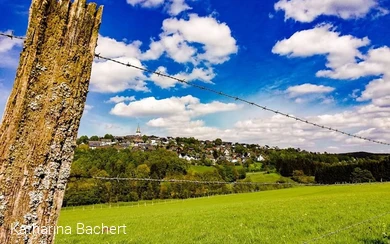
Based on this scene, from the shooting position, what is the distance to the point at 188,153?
137 m

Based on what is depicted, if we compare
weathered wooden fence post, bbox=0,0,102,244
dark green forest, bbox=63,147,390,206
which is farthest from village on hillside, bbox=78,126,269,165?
weathered wooden fence post, bbox=0,0,102,244

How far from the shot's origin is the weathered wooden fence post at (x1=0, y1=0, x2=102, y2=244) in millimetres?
1711

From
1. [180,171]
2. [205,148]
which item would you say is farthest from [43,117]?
[205,148]

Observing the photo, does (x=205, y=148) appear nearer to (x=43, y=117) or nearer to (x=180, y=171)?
(x=180, y=171)

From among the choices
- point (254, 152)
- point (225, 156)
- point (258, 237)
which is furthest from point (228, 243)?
point (225, 156)

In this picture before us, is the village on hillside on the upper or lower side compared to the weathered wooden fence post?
upper

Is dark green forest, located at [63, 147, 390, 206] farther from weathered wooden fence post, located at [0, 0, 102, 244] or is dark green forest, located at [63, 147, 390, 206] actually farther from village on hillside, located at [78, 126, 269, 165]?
village on hillside, located at [78, 126, 269, 165]

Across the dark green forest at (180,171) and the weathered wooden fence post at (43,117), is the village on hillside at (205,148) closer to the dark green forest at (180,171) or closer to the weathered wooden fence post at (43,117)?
the dark green forest at (180,171)

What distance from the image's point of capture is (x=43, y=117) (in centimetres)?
183

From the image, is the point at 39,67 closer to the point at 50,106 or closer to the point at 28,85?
the point at 28,85

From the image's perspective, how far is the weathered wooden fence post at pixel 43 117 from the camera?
171cm

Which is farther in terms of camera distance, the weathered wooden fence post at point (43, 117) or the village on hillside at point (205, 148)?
the village on hillside at point (205, 148)

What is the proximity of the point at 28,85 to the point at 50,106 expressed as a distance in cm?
17

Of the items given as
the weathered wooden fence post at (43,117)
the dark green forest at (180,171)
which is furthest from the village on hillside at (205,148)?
the weathered wooden fence post at (43,117)
